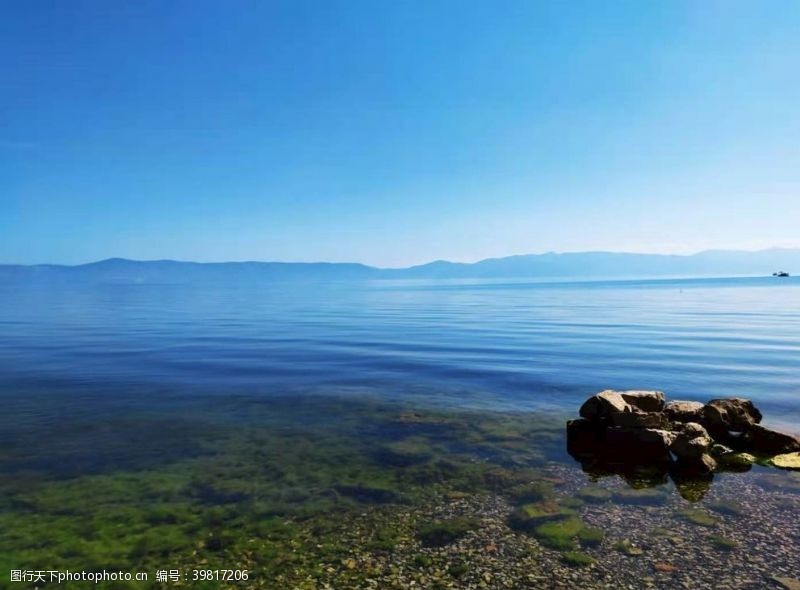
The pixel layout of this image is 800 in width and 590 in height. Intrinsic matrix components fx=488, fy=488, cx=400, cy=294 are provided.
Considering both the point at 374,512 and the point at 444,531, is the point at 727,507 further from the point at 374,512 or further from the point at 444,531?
the point at 374,512

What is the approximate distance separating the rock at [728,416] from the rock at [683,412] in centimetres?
24

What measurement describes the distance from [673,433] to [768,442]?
2969mm

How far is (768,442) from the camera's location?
1574cm

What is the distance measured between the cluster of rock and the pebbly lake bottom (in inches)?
40.0

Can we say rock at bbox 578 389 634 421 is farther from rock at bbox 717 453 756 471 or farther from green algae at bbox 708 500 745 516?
green algae at bbox 708 500 745 516

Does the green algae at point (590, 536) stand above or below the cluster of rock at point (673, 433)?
below

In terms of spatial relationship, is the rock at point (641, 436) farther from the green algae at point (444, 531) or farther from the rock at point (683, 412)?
the green algae at point (444, 531)

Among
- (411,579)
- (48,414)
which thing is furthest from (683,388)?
(48,414)

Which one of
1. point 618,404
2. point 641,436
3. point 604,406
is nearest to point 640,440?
point 641,436

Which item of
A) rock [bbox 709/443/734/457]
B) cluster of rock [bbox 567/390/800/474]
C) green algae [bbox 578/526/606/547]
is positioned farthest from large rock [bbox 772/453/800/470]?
green algae [bbox 578/526/606/547]

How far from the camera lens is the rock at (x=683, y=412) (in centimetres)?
1767

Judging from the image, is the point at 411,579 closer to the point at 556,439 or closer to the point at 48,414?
the point at 556,439

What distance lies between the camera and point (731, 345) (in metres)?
40.9

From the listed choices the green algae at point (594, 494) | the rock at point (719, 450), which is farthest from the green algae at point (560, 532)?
the rock at point (719, 450)
